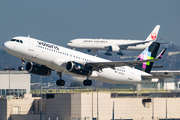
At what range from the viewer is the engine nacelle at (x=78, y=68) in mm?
59406

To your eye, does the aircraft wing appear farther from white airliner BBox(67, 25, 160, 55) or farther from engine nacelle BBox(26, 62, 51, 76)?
white airliner BBox(67, 25, 160, 55)

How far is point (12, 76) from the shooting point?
14525 cm

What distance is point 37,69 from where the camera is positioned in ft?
204

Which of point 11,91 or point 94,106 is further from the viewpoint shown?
point 11,91

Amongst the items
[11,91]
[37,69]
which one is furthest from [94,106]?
[11,91]

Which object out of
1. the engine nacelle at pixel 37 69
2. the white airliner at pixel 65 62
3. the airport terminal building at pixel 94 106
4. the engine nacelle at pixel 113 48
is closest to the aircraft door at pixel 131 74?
the white airliner at pixel 65 62

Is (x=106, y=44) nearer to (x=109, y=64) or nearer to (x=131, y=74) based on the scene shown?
(x=131, y=74)

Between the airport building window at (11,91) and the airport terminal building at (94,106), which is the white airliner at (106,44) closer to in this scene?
the airport building window at (11,91)

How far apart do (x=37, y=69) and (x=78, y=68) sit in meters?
6.75

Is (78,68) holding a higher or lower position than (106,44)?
lower

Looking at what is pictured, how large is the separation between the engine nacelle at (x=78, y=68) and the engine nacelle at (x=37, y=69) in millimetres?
5164

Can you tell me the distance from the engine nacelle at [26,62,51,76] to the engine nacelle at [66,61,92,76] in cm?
516

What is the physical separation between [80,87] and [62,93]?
4.19m

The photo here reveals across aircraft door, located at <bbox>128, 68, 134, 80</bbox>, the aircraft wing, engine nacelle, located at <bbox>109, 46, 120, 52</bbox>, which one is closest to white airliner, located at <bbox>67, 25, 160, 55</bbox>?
engine nacelle, located at <bbox>109, 46, 120, 52</bbox>
